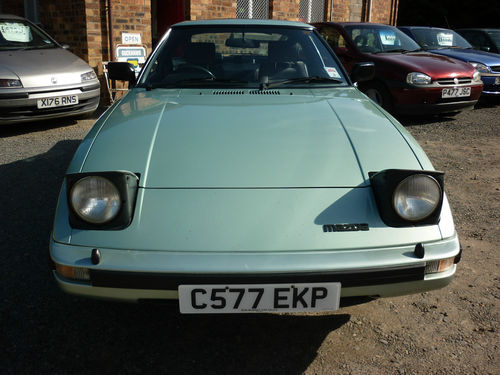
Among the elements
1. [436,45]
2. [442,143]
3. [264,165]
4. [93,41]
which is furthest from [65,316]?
[436,45]

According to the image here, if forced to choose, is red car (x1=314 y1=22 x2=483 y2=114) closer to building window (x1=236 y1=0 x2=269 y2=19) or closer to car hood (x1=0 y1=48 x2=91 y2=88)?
building window (x1=236 y1=0 x2=269 y2=19)

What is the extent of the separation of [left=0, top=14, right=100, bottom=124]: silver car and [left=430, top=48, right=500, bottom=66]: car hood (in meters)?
6.53

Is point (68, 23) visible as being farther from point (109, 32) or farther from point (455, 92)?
point (455, 92)

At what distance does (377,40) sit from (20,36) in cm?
567

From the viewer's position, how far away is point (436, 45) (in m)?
9.89

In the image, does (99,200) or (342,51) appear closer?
(99,200)

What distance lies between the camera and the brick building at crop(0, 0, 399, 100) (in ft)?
26.0

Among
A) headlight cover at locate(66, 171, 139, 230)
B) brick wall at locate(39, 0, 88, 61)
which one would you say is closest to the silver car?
brick wall at locate(39, 0, 88, 61)

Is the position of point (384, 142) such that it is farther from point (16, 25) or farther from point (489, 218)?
point (16, 25)

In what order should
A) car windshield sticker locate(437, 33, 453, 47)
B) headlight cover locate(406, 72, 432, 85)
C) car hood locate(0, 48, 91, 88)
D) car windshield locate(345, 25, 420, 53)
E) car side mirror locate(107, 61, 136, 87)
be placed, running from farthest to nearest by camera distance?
car windshield sticker locate(437, 33, 453, 47) → car windshield locate(345, 25, 420, 53) → headlight cover locate(406, 72, 432, 85) → car hood locate(0, 48, 91, 88) → car side mirror locate(107, 61, 136, 87)

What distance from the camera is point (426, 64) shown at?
7270 millimetres

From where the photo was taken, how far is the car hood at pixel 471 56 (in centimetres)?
897

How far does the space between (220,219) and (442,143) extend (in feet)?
17.4

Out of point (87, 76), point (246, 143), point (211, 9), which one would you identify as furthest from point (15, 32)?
point (246, 143)
